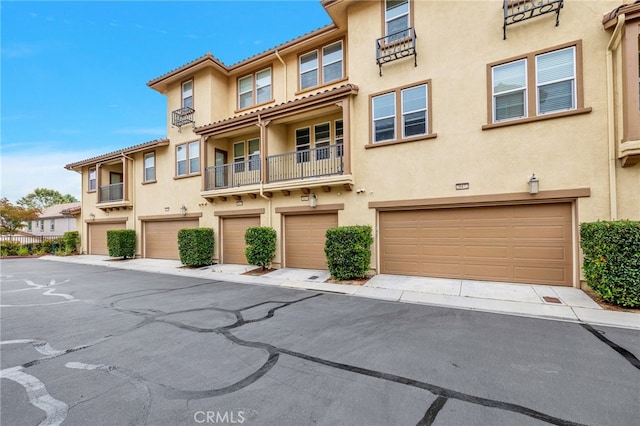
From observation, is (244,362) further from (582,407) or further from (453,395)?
(582,407)

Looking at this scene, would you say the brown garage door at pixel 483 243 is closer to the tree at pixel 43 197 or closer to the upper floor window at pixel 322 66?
the upper floor window at pixel 322 66

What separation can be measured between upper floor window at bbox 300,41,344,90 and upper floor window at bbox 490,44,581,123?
5885mm

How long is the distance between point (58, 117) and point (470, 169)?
32.4m

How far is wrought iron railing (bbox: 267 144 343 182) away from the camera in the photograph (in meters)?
10.8

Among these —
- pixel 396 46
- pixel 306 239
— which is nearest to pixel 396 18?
pixel 396 46

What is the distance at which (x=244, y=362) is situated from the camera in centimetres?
369

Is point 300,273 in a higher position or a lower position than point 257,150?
lower

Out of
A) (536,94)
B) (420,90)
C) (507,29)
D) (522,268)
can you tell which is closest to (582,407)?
(522,268)

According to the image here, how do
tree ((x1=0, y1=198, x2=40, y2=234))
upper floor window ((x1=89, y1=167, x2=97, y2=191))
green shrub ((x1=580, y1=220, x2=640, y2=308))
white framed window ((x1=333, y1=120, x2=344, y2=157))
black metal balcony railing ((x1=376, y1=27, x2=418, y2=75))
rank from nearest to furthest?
green shrub ((x1=580, y1=220, x2=640, y2=308)), black metal balcony railing ((x1=376, y1=27, x2=418, y2=75)), white framed window ((x1=333, y1=120, x2=344, y2=157)), upper floor window ((x1=89, y1=167, x2=97, y2=191)), tree ((x1=0, y1=198, x2=40, y2=234))

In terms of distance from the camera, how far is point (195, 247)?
12070mm

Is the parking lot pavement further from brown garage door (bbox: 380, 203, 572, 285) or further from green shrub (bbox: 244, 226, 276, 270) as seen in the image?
green shrub (bbox: 244, 226, 276, 270)

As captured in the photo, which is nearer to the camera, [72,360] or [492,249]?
[72,360]

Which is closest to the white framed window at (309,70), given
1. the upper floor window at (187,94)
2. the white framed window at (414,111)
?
the white framed window at (414,111)

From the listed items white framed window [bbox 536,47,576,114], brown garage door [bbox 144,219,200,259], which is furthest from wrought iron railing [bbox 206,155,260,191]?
white framed window [bbox 536,47,576,114]
